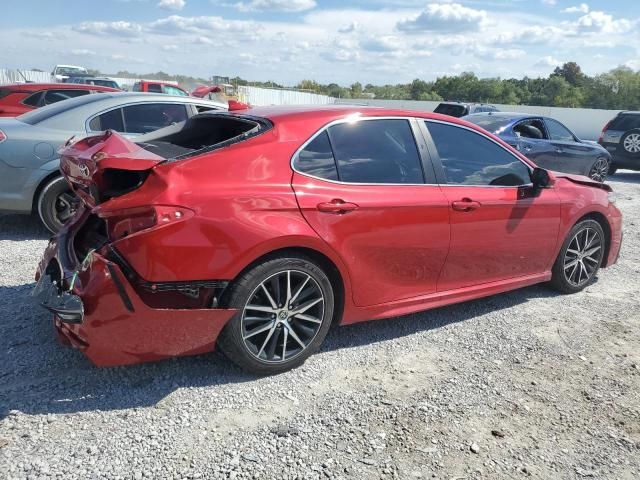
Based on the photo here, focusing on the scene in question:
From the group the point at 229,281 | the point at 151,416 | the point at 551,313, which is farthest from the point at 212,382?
the point at 551,313

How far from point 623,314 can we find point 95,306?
4272mm

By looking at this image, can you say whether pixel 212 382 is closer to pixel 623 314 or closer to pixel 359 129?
pixel 359 129

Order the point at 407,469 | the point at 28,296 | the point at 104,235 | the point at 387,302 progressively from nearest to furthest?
1. the point at 407,469
2. the point at 104,235
3. the point at 387,302
4. the point at 28,296

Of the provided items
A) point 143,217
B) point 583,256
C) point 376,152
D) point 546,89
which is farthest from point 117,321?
point 546,89

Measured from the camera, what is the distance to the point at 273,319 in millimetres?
3348

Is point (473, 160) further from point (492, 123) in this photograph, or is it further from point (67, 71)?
point (67, 71)

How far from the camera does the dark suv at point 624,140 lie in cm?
1345

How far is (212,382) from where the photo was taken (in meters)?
3.32

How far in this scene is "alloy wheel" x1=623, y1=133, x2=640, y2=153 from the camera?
13421 millimetres

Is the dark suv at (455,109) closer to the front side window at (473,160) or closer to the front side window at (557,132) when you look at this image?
the front side window at (557,132)

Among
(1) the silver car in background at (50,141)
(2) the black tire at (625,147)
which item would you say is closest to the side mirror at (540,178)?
(1) the silver car in background at (50,141)

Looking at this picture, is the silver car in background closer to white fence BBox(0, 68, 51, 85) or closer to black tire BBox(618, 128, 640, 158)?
black tire BBox(618, 128, 640, 158)

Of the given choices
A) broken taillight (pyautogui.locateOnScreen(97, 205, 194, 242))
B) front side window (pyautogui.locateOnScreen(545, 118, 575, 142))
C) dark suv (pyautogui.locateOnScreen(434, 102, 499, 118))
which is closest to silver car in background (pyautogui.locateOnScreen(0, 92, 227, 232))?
broken taillight (pyautogui.locateOnScreen(97, 205, 194, 242))

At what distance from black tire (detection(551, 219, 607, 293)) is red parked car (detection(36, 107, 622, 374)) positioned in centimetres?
49
